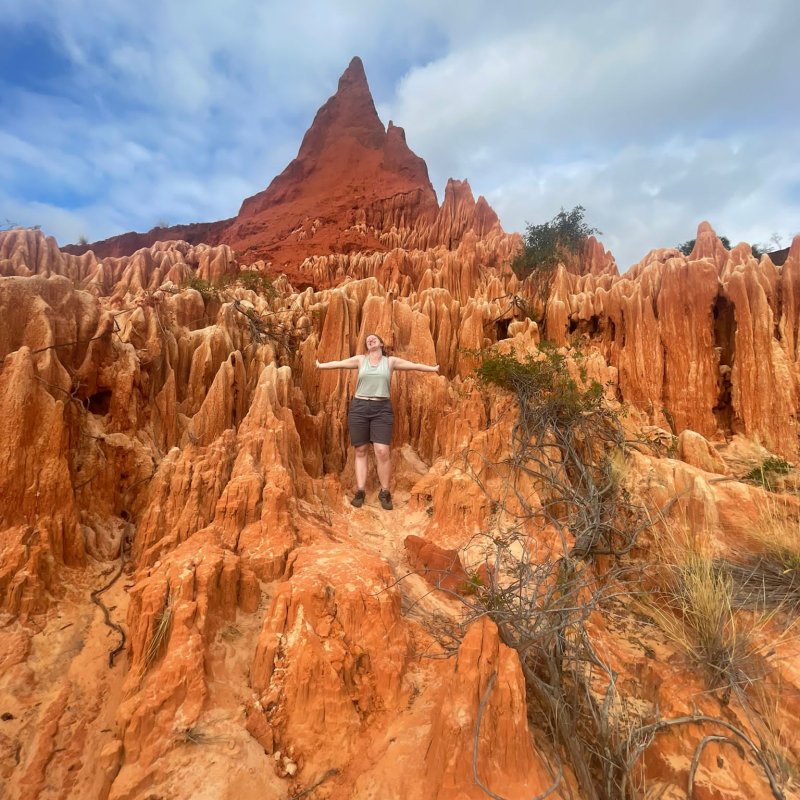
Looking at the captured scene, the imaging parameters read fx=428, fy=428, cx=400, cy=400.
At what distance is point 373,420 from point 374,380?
48cm

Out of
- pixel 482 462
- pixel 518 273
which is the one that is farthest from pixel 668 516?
pixel 518 273

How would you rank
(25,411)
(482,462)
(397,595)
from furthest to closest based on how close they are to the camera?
(482,462) < (25,411) < (397,595)

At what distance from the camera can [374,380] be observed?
200 inches

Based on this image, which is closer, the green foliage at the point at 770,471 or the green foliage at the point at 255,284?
the green foliage at the point at 770,471

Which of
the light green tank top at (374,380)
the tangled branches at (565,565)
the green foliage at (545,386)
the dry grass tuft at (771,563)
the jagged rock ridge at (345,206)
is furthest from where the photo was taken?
the jagged rock ridge at (345,206)

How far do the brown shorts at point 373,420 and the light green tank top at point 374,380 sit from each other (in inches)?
4.2

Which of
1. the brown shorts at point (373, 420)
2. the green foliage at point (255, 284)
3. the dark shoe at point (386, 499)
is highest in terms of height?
the green foliage at point (255, 284)

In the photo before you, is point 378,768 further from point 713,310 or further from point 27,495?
point 713,310

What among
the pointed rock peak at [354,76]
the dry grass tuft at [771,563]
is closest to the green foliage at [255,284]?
the dry grass tuft at [771,563]

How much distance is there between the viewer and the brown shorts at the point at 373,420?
5.12 meters

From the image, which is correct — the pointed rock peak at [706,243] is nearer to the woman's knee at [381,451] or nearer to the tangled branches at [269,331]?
the tangled branches at [269,331]

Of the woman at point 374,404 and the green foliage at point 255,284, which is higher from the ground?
the green foliage at point 255,284

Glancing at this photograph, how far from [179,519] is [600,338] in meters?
11.2

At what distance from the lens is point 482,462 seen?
5203mm
